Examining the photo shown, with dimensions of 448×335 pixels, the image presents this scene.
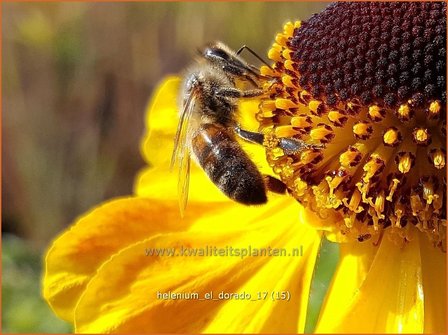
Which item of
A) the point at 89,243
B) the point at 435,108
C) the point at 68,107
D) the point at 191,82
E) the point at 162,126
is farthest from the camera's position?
the point at 68,107

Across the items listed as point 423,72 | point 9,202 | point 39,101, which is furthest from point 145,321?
point 39,101

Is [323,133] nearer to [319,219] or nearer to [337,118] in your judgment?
[337,118]

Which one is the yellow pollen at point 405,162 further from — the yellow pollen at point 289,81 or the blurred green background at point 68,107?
the blurred green background at point 68,107

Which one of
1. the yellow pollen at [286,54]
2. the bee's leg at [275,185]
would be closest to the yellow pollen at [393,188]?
the bee's leg at [275,185]

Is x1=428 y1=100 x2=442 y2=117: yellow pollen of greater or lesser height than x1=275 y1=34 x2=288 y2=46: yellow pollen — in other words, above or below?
above

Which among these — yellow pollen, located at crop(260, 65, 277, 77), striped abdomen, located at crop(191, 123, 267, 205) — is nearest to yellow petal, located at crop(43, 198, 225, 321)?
striped abdomen, located at crop(191, 123, 267, 205)

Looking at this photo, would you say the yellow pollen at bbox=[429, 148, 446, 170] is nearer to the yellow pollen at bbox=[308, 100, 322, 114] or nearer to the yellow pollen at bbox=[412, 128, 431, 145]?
the yellow pollen at bbox=[412, 128, 431, 145]

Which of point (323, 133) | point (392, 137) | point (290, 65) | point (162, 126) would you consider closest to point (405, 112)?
point (392, 137)
